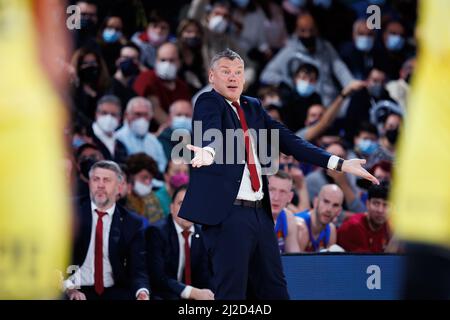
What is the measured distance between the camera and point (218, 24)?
9.59 m

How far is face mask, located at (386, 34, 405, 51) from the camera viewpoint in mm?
9789

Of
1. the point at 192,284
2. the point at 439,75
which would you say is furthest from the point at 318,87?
the point at 439,75

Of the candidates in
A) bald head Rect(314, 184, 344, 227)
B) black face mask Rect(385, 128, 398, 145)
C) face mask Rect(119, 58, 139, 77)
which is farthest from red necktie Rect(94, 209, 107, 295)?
black face mask Rect(385, 128, 398, 145)

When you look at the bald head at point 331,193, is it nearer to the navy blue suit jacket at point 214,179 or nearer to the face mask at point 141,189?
the face mask at point 141,189

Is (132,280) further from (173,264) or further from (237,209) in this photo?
(237,209)

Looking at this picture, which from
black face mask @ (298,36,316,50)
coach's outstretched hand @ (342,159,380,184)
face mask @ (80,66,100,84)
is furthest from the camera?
black face mask @ (298,36,316,50)

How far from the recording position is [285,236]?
7.33 metres

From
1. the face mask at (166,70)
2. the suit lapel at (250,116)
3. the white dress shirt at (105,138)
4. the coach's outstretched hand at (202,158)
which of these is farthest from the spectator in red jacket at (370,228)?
the coach's outstretched hand at (202,158)

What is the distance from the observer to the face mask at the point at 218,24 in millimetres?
9578

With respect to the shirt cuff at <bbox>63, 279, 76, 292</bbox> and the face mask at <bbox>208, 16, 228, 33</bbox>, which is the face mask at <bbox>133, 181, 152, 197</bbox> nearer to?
the shirt cuff at <bbox>63, 279, 76, 292</bbox>

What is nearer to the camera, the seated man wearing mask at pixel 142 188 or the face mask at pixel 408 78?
the seated man wearing mask at pixel 142 188

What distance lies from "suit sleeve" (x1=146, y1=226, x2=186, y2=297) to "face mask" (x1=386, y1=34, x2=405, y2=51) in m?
3.75

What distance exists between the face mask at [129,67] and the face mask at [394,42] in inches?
93.0
